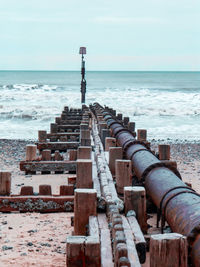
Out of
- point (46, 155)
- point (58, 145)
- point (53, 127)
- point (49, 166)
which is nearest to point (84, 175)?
point (49, 166)

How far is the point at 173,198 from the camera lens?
3152 millimetres

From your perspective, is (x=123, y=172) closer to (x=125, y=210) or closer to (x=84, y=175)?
(x=84, y=175)

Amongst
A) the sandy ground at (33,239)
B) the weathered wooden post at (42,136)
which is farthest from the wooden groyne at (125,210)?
the weathered wooden post at (42,136)

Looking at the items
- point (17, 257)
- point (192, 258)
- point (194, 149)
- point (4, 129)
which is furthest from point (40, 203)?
point (4, 129)

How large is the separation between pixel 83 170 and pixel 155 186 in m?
0.70

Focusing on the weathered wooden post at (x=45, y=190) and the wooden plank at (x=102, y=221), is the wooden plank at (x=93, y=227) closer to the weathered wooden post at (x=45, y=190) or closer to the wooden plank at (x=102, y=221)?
the wooden plank at (x=102, y=221)

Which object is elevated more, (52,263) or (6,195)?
(6,195)

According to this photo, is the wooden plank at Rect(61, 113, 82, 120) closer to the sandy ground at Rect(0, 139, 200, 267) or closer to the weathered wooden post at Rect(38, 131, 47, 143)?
the weathered wooden post at Rect(38, 131, 47, 143)

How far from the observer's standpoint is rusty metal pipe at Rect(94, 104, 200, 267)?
244 centimetres

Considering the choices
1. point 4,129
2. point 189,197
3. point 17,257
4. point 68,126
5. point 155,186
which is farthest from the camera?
point 4,129

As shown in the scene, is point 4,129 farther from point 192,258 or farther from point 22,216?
point 192,258

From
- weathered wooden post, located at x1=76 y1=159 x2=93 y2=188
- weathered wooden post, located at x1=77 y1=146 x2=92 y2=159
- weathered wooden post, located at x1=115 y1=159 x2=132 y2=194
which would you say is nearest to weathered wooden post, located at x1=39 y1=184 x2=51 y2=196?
weathered wooden post, located at x1=77 y1=146 x2=92 y2=159

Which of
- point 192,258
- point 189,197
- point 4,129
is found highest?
point 189,197

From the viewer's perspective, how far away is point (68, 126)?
12578mm
